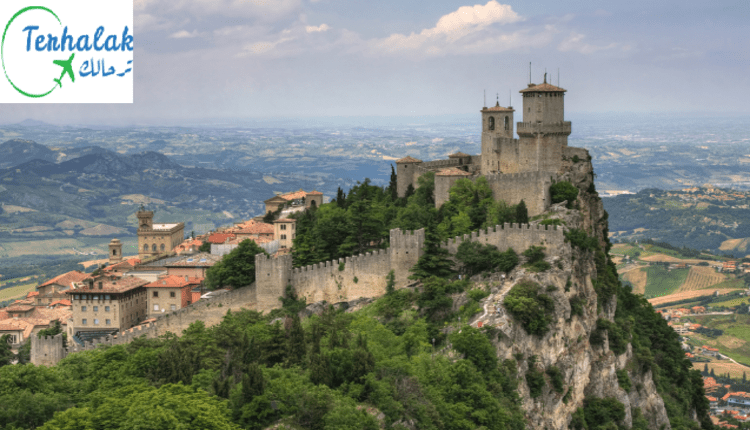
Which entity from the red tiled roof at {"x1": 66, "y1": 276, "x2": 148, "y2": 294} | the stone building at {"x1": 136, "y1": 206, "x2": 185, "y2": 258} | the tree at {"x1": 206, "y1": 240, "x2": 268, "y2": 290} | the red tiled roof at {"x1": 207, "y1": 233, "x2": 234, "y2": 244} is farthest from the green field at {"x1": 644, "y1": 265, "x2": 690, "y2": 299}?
the red tiled roof at {"x1": 66, "y1": 276, "x2": 148, "y2": 294}

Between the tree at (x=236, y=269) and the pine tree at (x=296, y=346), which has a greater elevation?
the tree at (x=236, y=269)

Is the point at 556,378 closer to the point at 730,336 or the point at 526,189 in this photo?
the point at 526,189

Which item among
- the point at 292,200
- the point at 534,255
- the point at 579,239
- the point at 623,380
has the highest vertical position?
the point at 579,239

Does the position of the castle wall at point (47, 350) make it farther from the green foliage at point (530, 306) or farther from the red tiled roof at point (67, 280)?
the red tiled roof at point (67, 280)

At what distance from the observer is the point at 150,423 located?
32.2 metres

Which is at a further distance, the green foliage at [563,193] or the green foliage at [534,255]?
the green foliage at [563,193]

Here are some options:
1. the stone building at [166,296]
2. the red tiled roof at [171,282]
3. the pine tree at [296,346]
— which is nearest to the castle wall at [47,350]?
the stone building at [166,296]

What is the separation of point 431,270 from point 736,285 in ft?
525

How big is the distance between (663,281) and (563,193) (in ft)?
476

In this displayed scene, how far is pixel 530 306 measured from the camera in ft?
162

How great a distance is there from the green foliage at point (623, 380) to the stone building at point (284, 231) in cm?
3383

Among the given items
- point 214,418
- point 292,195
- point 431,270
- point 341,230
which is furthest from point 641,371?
point 292,195

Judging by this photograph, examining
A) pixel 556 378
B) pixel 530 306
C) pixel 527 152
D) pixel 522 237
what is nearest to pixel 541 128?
pixel 527 152

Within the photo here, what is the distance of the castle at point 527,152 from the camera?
59156 mm
